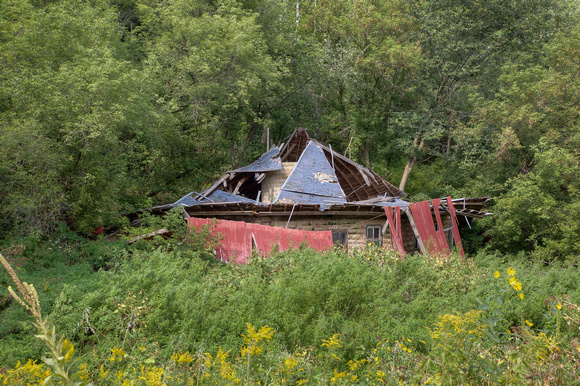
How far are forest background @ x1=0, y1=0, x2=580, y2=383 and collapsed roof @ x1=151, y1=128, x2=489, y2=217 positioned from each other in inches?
89.6

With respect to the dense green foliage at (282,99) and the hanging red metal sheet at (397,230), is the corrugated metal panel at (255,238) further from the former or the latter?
the dense green foliage at (282,99)

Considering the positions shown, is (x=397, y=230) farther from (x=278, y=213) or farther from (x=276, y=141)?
(x=276, y=141)

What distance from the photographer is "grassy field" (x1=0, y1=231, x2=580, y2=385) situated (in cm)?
318

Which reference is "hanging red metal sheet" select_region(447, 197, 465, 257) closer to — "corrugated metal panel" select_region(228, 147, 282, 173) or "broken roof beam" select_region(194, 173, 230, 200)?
"corrugated metal panel" select_region(228, 147, 282, 173)

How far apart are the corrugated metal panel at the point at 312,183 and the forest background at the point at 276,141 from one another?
483cm

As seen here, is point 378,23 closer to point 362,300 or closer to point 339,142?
point 339,142

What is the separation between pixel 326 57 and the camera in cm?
2423

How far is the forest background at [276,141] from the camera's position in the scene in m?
5.82

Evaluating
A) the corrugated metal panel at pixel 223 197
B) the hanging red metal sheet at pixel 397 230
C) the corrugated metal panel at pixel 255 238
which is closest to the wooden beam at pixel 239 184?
the corrugated metal panel at pixel 223 197

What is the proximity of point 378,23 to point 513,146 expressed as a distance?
35.3 ft

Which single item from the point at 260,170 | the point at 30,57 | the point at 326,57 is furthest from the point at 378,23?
the point at 30,57

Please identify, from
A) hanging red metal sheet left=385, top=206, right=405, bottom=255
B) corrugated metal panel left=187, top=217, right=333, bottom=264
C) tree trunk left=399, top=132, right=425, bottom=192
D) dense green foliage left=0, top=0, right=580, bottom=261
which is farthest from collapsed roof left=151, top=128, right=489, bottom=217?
tree trunk left=399, top=132, right=425, bottom=192

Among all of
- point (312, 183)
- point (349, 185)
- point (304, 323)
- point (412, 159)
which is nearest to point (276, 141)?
point (349, 185)

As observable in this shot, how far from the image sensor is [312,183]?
1670 centimetres
